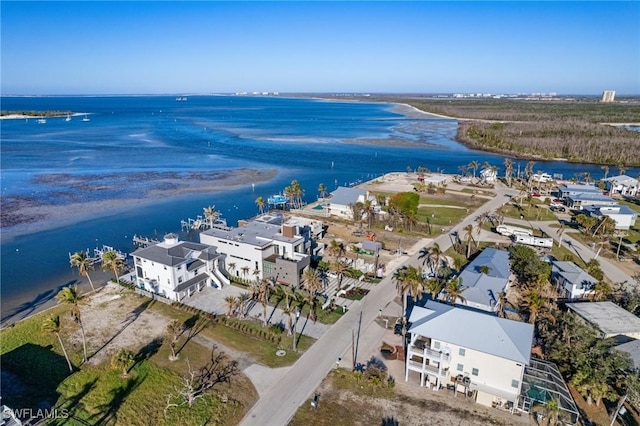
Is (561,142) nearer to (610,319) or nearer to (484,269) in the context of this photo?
(484,269)

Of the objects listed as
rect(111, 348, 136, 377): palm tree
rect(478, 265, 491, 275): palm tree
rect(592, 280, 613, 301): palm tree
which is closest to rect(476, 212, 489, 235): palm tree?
rect(478, 265, 491, 275): palm tree

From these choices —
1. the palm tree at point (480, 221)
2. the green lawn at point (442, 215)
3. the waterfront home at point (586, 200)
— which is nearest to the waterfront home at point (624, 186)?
the waterfront home at point (586, 200)

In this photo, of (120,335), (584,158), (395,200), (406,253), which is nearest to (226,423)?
(120,335)

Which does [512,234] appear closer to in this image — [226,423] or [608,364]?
[608,364]

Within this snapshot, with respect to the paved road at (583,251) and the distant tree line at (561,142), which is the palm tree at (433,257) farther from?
the distant tree line at (561,142)

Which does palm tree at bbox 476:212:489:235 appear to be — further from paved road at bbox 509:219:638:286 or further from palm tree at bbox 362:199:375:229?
palm tree at bbox 362:199:375:229
